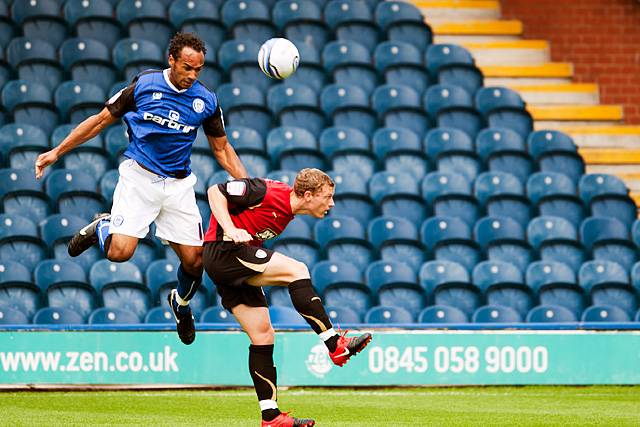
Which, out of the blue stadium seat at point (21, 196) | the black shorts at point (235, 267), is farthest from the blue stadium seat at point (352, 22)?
the black shorts at point (235, 267)

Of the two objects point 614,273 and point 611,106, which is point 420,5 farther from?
point 614,273

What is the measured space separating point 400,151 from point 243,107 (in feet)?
6.06

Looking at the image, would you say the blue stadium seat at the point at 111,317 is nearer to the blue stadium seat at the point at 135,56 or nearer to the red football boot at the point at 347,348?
the blue stadium seat at the point at 135,56

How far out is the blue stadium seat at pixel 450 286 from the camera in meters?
10.7

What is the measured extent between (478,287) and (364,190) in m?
1.71

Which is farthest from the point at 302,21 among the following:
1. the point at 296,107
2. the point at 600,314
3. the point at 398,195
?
the point at 600,314

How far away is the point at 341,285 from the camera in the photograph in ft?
34.6

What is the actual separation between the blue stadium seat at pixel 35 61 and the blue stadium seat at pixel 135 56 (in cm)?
69

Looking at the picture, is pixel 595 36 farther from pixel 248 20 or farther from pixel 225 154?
pixel 225 154

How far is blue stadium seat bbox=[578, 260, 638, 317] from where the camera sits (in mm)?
10945

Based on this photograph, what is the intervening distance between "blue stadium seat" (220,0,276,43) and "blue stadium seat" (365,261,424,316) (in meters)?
3.94

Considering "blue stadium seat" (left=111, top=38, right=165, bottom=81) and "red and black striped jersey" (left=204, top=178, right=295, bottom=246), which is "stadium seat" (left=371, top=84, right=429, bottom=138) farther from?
"red and black striped jersey" (left=204, top=178, right=295, bottom=246)

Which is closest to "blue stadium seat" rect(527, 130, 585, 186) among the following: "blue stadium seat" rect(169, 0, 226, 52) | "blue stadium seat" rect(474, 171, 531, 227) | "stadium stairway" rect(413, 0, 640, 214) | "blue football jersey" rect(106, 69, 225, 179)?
"blue stadium seat" rect(474, 171, 531, 227)

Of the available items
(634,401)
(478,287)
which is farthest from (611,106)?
(634,401)
